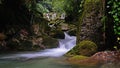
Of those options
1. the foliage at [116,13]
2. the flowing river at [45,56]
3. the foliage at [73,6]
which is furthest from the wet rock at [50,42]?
the foliage at [116,13]

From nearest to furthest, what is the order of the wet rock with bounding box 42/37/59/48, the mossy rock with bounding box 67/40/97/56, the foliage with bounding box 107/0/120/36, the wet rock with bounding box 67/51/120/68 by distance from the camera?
the wet rock with bounding box 67/51/120/68
the foliage with bounding box 107/0/120/36
the mossy rock with bounding box 67/40/97/56
the wet rock with bounding box 42/37/59/48

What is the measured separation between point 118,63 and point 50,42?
29.6 feet

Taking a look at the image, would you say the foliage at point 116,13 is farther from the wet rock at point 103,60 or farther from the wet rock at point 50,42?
the wet rock at point 50,42

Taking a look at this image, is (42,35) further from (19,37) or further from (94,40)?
(94,40)

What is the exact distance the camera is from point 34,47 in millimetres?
16828


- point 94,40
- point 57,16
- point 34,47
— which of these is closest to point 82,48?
point 94,40

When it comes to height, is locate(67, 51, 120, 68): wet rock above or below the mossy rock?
below

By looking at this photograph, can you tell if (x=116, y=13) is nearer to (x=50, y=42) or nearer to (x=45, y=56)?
(x=45, y=56)

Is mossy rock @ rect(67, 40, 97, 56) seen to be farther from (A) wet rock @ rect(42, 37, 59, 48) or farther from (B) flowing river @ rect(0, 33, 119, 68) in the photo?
(A) wet rock @ rect(42, 37, 59, 48)

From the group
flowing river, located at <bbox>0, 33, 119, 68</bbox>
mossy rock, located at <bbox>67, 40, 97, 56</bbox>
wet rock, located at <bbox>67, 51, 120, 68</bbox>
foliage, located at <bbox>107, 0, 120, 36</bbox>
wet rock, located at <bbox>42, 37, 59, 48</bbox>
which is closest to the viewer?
wet rock, located at <bbox>67, 51, 120, 68</bbox>

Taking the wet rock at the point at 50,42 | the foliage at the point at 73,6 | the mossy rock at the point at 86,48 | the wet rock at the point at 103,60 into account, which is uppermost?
the foliage at the point at 73,6

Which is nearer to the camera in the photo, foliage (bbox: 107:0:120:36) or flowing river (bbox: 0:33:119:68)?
foliage (bbox: 107:0:120:36)

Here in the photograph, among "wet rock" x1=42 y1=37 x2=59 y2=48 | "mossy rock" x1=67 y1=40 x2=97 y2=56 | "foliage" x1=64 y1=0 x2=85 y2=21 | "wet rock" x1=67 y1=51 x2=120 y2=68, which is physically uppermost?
"foliage" x1=64 y1=0 x2=85 y2=21

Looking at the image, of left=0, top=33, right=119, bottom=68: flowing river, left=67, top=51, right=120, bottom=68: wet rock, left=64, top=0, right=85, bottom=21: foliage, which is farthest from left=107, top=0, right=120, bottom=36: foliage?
left=64, top=0, right=85, bottom=21: foliage
